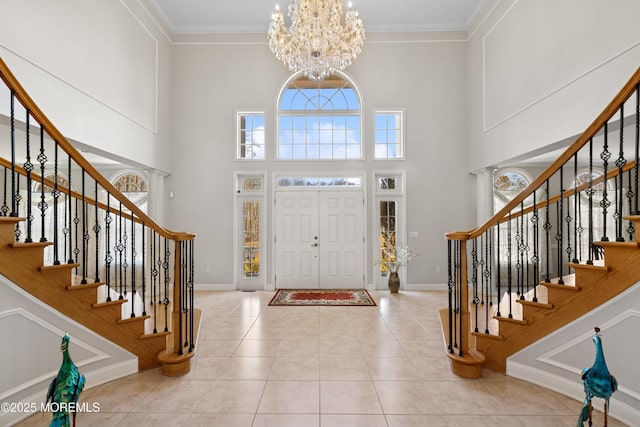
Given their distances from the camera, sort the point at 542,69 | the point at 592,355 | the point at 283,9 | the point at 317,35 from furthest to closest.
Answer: the point at 283,9
the point at 542,69
the point at 317,35
the point at 592,355

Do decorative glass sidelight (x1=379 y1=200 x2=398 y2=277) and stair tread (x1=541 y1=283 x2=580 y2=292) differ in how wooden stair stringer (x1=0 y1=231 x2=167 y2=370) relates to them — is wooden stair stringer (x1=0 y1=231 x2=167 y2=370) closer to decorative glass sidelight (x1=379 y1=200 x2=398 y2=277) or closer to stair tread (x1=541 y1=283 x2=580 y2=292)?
stair tread (x1=541 y1=283 x2=580 y2=292)

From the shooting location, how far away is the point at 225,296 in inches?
239

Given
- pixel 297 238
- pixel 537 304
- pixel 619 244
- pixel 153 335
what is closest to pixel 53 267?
pixel 153 335

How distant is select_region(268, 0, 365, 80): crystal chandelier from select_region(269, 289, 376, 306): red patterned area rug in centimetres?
366

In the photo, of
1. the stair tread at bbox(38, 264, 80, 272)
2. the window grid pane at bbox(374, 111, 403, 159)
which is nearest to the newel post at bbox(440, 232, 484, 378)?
the stair tread at bbox(38, 264, 80, 272)

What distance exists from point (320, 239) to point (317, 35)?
3.76 m

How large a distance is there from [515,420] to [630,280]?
117 cm

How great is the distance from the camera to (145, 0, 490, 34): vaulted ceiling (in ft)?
19.7

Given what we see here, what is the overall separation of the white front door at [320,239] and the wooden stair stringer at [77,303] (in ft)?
12.3

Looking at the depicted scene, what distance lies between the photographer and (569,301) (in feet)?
7.84

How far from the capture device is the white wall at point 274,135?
21.7 ft

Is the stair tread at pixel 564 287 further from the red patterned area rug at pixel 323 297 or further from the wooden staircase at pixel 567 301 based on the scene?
the red patterned area rug at pixel 323 297

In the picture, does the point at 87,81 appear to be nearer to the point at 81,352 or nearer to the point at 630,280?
the point at 81,352

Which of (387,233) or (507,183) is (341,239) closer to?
(387,233)
